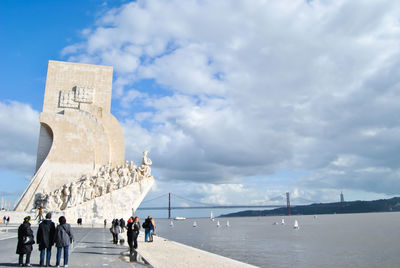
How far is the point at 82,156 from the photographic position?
67.5 ft

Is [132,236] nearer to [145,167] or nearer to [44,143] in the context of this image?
[145,167]

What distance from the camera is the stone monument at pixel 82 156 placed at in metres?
18.2

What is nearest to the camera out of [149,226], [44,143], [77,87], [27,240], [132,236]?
[27,240]

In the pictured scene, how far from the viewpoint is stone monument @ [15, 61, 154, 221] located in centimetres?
1820

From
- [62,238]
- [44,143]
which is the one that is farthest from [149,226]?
[44,143]

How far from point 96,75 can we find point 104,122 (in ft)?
10.9

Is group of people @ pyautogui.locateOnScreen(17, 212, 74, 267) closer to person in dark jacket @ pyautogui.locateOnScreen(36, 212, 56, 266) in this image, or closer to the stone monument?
person in dark jacket @ pyautogui.locateOnScreen(36, 212, 56, 266)

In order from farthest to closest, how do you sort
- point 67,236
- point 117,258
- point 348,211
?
point 348,211 → point 117,258 → point 67,236

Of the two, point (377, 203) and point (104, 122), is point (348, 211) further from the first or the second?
point (104, 122)

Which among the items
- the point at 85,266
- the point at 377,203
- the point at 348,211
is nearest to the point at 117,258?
the point at 85,266

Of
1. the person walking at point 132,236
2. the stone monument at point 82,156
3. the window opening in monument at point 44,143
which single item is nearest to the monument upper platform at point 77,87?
the stone monument at point 82,156

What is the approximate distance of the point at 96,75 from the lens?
74.8 ft

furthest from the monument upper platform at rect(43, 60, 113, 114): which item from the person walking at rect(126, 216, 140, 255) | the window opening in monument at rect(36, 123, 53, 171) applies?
the person walking at rect(126, 216, 140, 255)

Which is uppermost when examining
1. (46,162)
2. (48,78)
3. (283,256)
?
(48,78)
